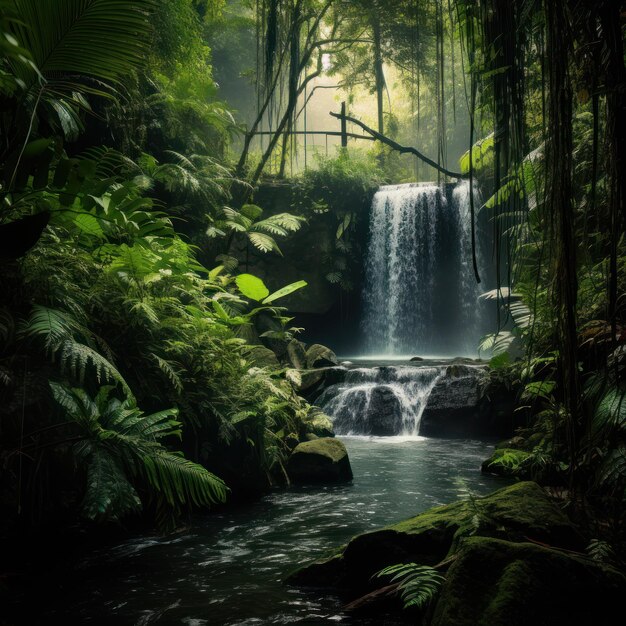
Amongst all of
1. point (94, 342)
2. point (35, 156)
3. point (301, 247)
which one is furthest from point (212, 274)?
point (301, 247)

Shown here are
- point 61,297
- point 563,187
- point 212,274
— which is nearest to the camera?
point 563,187

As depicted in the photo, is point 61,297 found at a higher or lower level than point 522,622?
higher

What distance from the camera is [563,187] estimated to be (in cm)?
143

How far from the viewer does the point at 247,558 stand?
392 cm

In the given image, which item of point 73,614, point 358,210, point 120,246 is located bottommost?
point 73,614

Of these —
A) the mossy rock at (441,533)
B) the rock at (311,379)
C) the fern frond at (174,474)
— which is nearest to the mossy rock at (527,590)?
the mossy rock at (441,533)

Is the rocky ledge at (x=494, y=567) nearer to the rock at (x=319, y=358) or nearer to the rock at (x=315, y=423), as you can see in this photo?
the rock at (x=315, y=423)

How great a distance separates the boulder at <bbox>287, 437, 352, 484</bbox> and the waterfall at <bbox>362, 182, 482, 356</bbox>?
34.2ft

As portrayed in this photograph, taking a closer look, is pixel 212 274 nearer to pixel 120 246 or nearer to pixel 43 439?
pixel 120 246

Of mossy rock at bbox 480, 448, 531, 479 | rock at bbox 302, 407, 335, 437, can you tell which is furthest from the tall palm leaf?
rock at bbox 302, 407, 335, 437

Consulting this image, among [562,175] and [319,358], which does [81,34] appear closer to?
[562,175]

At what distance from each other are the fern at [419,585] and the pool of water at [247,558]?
1.11 ft

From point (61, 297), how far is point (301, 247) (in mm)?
12049

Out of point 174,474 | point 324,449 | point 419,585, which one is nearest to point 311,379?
point 324,449
